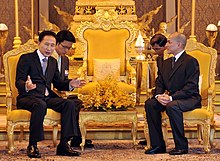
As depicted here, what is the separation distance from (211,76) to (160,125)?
92 cm

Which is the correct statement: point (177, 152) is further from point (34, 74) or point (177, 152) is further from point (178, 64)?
point (34, 74)

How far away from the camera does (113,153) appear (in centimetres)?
584

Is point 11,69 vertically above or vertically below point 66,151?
above

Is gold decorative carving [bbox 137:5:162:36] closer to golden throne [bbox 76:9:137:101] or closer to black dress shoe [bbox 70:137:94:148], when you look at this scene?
golden throne [bbox 76:9:137:101]

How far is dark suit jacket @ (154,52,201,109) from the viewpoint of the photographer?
5.78 metres

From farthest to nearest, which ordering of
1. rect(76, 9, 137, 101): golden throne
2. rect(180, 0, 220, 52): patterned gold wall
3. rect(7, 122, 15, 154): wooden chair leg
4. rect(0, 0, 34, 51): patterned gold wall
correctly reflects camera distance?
rect(180, 0, 220, 52): patterned gold wall < rect(0, 0, 34, 51): patterned gold wall < rect(76, 9, 137, 101): golden throne < rect(7, 122, 15, 154): wooden chair leg

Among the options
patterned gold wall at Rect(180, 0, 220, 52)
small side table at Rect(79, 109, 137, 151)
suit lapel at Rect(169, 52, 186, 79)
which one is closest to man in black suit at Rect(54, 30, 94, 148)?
small side table at Rect(79, 109, 137, 151)

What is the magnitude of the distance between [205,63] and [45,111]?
190cm

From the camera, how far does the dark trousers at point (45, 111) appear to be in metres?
5.60

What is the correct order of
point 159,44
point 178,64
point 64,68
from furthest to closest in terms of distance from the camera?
point 64,68
point 159,44
point 178,64

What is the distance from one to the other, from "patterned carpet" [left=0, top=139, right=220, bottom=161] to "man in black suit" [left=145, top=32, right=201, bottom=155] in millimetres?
161

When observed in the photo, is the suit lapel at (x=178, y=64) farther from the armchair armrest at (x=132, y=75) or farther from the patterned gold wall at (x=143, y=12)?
the patterned gold wall at (x=143, y=12)

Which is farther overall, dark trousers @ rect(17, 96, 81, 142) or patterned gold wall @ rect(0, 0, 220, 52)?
patterned gold wall @ rect(0, 0, 220, 52)

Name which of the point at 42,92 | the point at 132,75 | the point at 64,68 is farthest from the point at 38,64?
the point at 132,75
